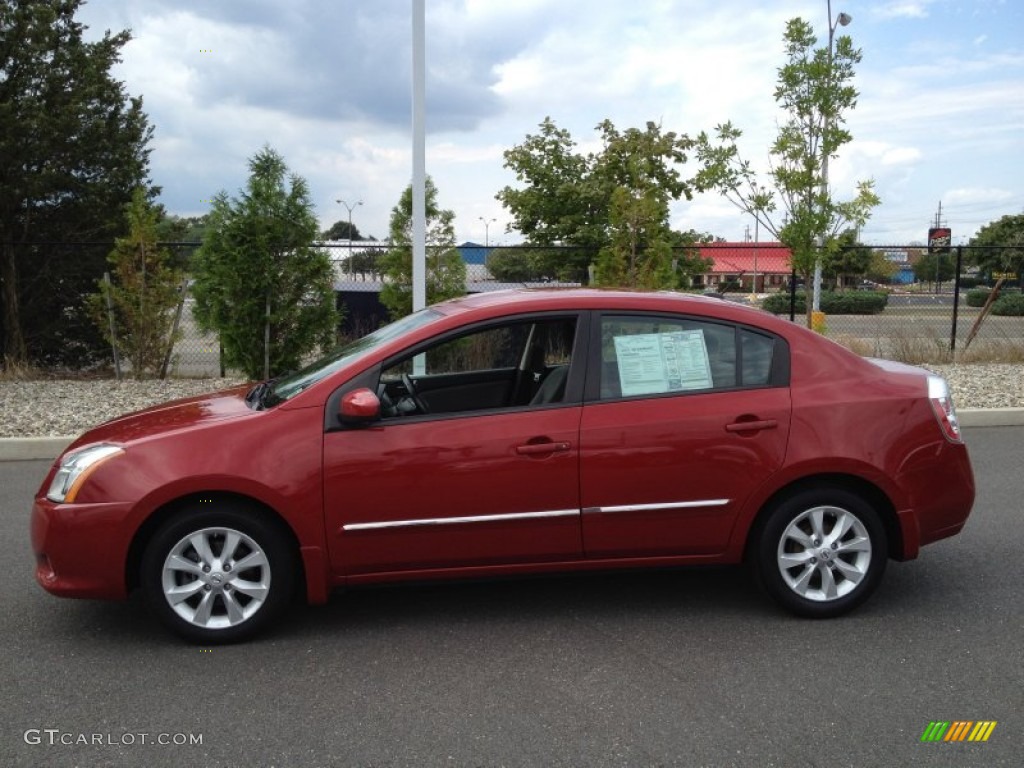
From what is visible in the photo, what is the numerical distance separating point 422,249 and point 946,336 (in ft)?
38.0

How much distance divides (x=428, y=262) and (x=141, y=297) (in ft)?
12.7

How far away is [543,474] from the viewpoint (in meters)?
4.16

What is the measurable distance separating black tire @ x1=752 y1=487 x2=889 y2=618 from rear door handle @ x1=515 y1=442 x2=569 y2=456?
3.52ft

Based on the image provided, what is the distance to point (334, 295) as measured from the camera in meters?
11.3

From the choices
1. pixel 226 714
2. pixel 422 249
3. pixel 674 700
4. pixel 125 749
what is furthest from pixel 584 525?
pixel 422 249

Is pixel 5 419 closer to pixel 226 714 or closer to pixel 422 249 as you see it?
pixel 422 249

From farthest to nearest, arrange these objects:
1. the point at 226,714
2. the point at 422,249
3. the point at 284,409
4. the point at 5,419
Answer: the point at 422,249, the point at 5,419, the point at 284,409, the point at 226,714

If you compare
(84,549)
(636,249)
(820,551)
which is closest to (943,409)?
(820,551)

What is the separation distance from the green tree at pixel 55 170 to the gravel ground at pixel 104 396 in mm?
2150

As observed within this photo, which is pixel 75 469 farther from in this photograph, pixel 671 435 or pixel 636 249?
pixel 636 249

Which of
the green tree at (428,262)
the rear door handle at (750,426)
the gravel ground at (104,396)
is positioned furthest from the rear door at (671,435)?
the green tree at (428,262)

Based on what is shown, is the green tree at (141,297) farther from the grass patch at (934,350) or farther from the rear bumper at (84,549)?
the grass patch at (934,350)

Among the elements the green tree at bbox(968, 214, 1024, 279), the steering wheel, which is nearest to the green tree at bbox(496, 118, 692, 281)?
the steering wheel

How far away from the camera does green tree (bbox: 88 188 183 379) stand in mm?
12211
